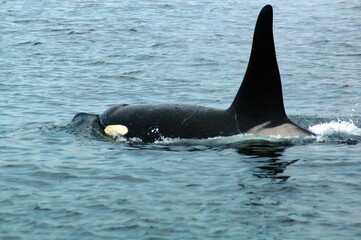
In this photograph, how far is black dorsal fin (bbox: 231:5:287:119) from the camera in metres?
13.8

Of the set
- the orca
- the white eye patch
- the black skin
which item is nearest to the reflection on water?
the orca

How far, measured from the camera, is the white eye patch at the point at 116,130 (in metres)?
14.8

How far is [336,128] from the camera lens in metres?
15.3

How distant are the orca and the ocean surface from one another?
0.64 feet

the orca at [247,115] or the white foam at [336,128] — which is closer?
the orca at [247,115]

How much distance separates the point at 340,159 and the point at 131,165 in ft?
11.0

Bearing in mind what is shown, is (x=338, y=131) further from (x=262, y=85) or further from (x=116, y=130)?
(x=116, y=130)

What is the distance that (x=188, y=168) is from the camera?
1277 centimetres

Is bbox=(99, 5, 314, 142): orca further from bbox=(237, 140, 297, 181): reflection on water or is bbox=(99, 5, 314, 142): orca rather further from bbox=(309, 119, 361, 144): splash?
bbox=(309, 119, 361, 144): splash

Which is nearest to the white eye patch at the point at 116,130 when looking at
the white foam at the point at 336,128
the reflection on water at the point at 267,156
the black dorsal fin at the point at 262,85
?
the black dorsal fin at the point at 262,85

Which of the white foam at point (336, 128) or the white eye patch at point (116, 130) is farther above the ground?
the white eye patch at point (116, 130)

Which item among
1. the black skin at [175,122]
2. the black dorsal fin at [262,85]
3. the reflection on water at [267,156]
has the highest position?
the black dorsal fin at [262,85]

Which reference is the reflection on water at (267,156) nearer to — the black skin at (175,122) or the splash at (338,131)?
the black skin at (175,122)

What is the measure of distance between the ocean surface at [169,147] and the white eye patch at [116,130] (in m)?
0.17
